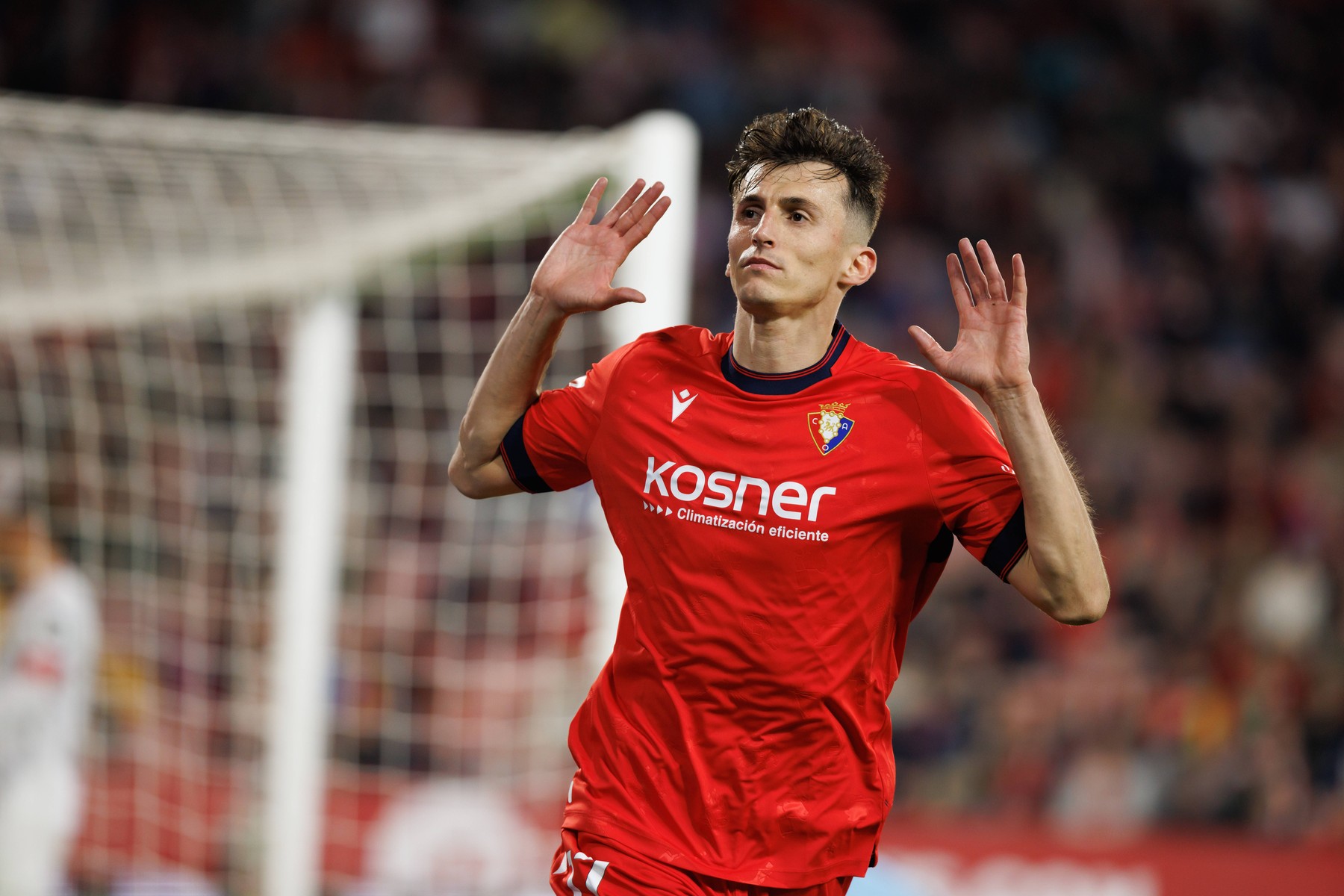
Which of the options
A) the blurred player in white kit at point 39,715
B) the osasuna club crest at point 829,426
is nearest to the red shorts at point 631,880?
the osasuna club crest at point 829,426

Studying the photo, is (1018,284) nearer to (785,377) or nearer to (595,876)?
(785,377)

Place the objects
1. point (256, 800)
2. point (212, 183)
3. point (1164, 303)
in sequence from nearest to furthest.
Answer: point (212, 183), point (256, 800), point (1164, 303)

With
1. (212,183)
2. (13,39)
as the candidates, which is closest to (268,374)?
(212,183)

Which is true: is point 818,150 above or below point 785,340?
above

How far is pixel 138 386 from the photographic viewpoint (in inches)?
351

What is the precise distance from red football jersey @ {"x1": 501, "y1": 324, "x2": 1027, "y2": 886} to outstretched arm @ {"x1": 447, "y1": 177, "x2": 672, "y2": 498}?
1.01ft

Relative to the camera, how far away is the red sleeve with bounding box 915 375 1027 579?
118 inches

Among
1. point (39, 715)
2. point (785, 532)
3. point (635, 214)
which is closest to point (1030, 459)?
point (785, 532)

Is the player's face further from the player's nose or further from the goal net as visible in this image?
the goal net

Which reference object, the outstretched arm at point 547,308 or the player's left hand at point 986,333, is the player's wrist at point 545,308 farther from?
the player's left hand at point 986,333

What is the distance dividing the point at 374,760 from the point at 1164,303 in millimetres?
7325

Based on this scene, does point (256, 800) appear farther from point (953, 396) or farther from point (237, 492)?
point (953, 396)

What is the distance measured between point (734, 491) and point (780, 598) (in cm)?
24

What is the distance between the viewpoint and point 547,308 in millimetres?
3250
